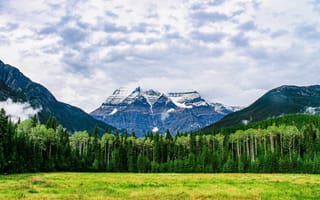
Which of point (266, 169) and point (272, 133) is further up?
point (272, 133)

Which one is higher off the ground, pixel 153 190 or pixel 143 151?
pixel 143 151

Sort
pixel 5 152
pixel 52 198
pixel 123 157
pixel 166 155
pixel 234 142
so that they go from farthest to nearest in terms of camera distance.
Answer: pixel 234 142 < pixel 166 155 < pixel 123 157 < pixel 5 152 < pixel 52 198

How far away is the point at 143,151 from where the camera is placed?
167750 mm

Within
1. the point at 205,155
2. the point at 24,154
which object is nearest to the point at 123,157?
the point at 205,155

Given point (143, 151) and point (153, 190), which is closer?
point (153, 190)

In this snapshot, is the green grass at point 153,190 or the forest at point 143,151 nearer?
the green grass at point 153,190

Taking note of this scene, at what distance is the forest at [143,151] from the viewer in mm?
103000

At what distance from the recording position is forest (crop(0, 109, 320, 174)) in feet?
338

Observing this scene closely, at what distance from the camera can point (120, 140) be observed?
6462 inches

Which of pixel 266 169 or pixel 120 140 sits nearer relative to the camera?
pixel 266 169

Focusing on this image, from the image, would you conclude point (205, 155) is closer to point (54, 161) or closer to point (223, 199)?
point (54, 161)

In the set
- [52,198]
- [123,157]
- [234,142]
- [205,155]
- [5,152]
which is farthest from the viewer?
[234,142]

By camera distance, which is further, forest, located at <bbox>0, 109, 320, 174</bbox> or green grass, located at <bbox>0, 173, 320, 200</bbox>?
forest, located at <bbox>0, 109, 320, 174</bbox>

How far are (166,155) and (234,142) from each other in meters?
43.5
